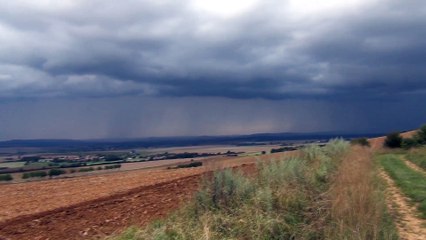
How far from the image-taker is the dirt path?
35.1ft

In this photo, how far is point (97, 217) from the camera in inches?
420

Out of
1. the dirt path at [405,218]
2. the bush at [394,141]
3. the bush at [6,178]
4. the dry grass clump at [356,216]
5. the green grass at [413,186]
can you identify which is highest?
the bush at [394,141]

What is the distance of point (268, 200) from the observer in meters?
11.1

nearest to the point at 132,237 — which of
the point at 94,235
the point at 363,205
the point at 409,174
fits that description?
the point at 94,235

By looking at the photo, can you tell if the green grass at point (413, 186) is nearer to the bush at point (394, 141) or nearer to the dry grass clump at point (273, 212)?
the dry grass clump at point (273, 212)

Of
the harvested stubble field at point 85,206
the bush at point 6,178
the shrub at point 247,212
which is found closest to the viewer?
the shrub at point 247,212

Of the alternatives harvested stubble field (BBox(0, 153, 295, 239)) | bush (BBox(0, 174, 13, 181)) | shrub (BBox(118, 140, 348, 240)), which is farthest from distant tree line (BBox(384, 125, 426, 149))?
bush (BBox(0, 174, 13, 181))

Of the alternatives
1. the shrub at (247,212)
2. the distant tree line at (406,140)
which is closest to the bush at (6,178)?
the shrub at (247,212)

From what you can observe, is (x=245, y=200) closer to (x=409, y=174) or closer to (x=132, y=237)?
(x=132, y=237)

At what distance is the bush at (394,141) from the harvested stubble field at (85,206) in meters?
39.2

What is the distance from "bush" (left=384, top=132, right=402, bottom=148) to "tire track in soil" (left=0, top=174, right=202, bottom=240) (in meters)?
41.5

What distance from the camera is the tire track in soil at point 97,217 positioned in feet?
30.9

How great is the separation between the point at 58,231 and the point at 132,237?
1.83 metres

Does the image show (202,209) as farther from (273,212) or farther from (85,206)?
(85,206)
